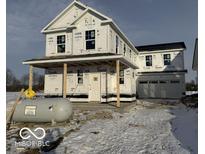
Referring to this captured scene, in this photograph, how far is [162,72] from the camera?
2552 cm

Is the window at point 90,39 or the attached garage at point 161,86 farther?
the attached garage at point 161,86

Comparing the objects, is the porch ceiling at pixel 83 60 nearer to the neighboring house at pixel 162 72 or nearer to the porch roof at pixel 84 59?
the porch roof at pixel 84 59

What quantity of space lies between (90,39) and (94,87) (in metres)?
3.89

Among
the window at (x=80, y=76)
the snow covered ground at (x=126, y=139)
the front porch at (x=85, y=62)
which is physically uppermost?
the front porch at (x=85, y=62)

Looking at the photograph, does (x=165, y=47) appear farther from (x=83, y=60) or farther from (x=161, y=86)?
(x=83, y=60)

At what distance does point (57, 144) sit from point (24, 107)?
3433 mm

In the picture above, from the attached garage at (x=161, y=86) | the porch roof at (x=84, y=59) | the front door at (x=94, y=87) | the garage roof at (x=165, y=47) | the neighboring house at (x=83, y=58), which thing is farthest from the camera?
the garage roof at (x=165, y=47)

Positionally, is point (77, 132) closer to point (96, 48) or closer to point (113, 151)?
point (113, 151)

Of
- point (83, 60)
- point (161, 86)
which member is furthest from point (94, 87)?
point (161, 86)

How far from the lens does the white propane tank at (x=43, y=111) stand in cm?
830

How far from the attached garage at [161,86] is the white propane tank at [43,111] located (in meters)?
19.0

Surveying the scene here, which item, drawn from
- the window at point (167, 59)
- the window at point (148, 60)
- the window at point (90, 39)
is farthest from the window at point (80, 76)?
the window at point (167, 59)

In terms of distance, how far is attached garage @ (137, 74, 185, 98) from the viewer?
24703 millimetres

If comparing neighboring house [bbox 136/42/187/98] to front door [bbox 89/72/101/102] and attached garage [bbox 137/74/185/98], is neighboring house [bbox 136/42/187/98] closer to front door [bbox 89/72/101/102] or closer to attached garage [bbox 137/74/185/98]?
attached garage [bbox 137/74/185/98]
